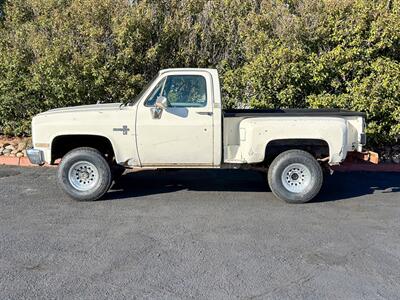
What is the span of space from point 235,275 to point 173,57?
696 cm

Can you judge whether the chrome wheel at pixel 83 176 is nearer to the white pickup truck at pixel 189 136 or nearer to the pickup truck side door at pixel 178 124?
the white pickup truck at pixel 189 136

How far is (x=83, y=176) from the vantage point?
702 centimetres

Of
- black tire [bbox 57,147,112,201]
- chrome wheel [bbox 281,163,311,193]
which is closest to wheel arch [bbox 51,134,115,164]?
black tire [bbox 57,147,112,201]

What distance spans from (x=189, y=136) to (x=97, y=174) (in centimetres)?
145

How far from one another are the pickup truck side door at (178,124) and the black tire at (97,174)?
574 mm

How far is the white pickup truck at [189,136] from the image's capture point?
22.3 ft

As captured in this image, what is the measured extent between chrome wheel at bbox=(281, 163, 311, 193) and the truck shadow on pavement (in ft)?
1.23

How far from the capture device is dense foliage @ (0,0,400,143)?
9.45 m

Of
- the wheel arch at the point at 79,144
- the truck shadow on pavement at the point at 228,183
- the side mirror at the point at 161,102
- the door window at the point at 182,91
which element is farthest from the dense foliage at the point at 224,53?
the side mirror at the point at 161,102

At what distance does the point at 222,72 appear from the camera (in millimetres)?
10492

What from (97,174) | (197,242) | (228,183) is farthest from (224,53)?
(197,242)

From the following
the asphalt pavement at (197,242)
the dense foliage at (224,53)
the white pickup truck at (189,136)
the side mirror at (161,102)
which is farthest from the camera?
the dense foliage at (224,53)

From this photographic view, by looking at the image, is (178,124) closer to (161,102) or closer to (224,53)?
(161,102)

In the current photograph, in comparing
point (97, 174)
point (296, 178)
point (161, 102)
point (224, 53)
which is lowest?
point (296, 178)
